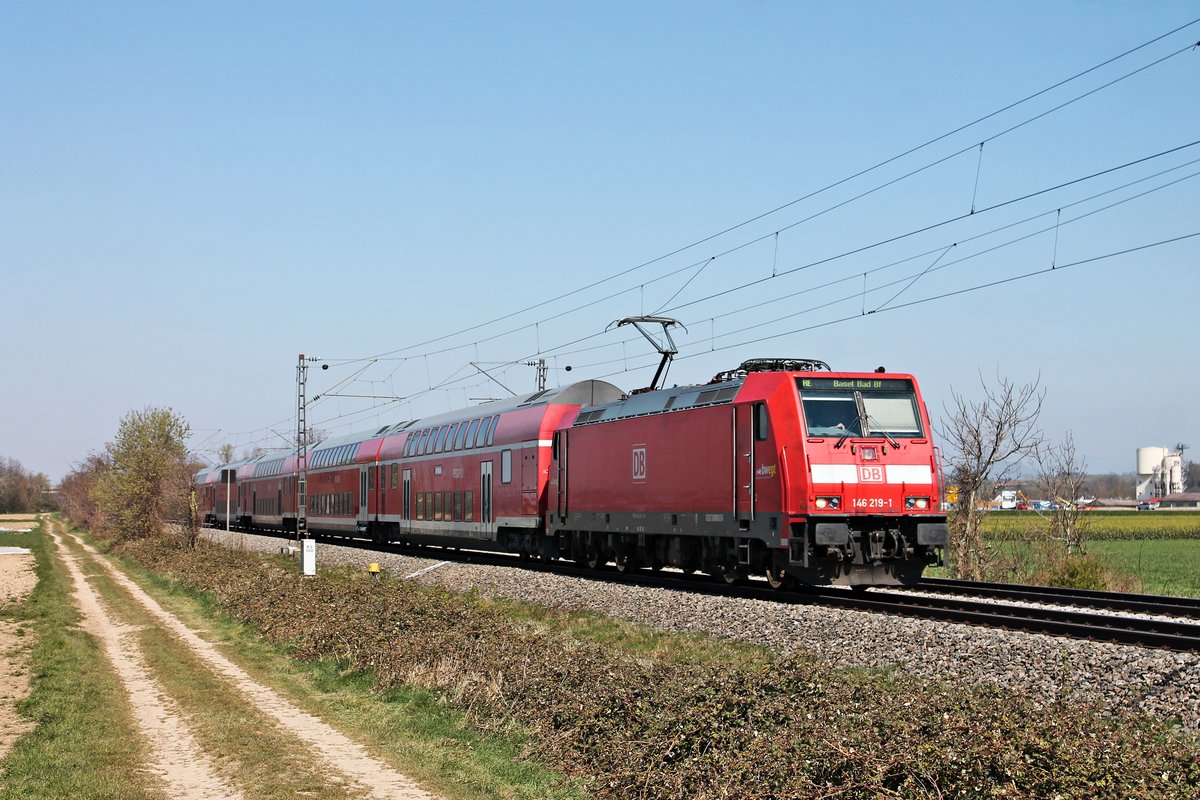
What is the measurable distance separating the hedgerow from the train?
5.64 meters

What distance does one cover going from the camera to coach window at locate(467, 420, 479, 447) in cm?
3512

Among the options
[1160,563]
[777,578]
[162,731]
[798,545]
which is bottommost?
[1160,563]

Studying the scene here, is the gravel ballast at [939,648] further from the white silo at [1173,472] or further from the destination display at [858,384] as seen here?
the white silo at [1173,472]

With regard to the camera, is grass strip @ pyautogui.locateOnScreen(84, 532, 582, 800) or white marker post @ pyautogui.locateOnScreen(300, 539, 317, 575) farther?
white marker post @ pyautogui.locateOnScreen(300, 539, 317, 575)

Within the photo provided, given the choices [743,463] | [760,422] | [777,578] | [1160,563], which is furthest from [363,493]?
[760,422]

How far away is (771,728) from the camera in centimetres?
891

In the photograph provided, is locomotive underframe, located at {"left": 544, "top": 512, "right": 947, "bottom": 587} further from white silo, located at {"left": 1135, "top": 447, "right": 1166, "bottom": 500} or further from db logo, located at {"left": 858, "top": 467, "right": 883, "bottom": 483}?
white silo, located at {"left": 1135, "top": 447, "right": 1166, "bottom": 500}

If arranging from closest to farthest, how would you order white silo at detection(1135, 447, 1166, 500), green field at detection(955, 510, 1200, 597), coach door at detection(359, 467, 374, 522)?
green field at detection(955, 510, 1200, 597) → coach door at detection(359, 467, 374, 522) → white silo at detection(1135, 447, 1166, 500)

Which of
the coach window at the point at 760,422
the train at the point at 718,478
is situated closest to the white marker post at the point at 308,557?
the train at the point at 718,478

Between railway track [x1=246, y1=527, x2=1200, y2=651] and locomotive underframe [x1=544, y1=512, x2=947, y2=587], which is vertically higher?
locomotive underframe [x1=544, y1=512, x2=947, y2=587]

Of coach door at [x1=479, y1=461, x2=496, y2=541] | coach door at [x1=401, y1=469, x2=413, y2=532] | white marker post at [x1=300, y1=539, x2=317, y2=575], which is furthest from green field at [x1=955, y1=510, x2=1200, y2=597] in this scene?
coach door at [x1=401, y1=469, x2=413, y2=532]

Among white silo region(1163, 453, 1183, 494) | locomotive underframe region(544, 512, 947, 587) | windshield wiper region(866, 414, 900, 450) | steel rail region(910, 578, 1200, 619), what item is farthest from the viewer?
white silo region(1163, 453, 1183, 494)

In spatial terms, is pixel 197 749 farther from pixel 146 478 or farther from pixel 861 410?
pixel 146 478

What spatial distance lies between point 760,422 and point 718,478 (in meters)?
1.88
